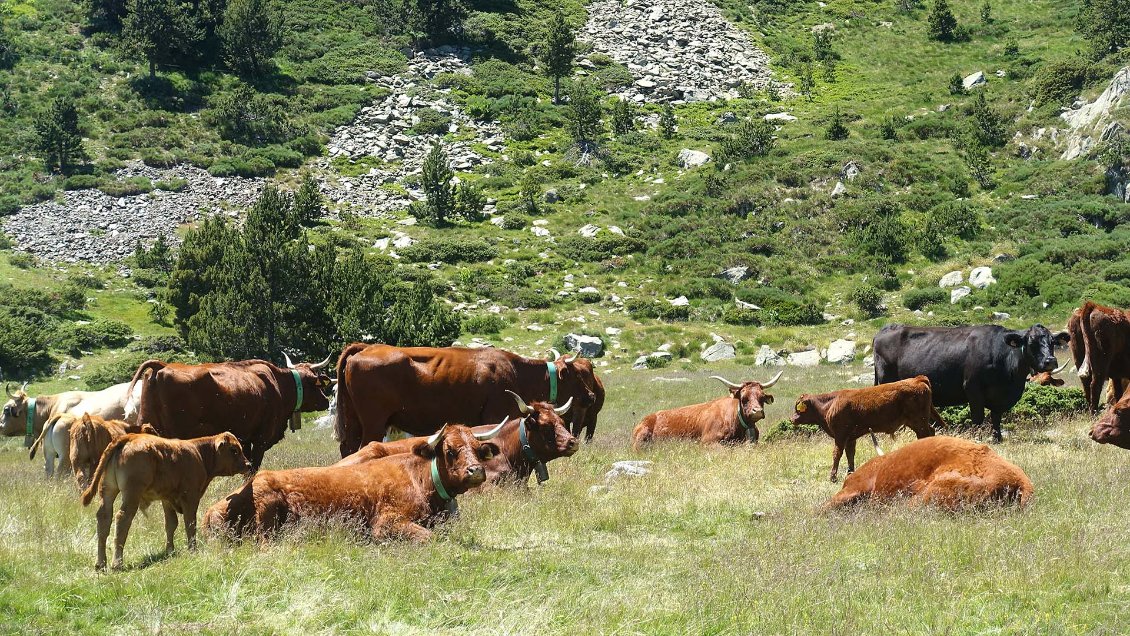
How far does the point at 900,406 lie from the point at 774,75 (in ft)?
217

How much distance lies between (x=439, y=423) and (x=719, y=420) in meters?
4.95

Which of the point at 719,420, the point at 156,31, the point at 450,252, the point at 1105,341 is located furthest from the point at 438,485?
the point at 156,31

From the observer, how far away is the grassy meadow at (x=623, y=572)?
22.0 feet

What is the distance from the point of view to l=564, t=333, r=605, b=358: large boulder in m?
37.5

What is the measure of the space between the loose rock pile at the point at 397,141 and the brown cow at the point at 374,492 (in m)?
48.8

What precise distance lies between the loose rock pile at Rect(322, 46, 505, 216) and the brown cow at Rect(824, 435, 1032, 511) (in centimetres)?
5017

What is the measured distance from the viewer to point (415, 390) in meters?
13.7

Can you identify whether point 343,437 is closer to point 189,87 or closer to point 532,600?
point 532,600

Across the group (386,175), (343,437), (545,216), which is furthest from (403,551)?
(386,175)

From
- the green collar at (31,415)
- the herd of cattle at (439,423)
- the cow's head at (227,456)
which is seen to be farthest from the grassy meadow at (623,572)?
the green collar at (31,415)

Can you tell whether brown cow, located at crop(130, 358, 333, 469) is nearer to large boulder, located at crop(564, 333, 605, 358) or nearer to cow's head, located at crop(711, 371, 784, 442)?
cow's head, located at crop(711, 371, 784, 442)

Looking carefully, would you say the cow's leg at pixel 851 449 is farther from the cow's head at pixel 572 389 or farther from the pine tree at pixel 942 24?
the pine tree at pixel 942 24

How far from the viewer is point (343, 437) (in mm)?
13875

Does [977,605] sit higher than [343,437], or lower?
higher
